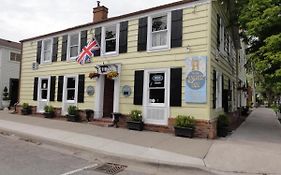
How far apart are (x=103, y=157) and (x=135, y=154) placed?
37.0 inches

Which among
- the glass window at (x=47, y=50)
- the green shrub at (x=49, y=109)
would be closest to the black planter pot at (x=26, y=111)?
the green shrub at (x=49, y=109)

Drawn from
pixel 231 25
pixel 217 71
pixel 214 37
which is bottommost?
pixel 217 71

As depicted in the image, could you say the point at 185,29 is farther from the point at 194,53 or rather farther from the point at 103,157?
the point at 103,157

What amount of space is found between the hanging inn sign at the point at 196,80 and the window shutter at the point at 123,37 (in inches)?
141

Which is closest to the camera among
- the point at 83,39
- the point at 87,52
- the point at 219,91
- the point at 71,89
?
the point at 219,91

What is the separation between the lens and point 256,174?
6.12 metres

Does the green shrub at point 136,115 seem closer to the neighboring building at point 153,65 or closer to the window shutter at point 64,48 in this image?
the neighboring building at point 153,65

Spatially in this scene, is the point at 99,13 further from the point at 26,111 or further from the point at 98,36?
the point at 26,111

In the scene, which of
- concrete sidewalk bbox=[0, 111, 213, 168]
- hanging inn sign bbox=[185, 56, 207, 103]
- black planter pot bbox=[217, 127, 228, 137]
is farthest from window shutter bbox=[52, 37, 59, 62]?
black planter pot bbox=[217, 127, 228, 137]

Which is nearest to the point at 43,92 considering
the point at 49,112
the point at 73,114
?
the point at 49,112

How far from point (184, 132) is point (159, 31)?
472 cm

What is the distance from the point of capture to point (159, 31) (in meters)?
12.0

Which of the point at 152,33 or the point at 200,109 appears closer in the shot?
the point at 200,109

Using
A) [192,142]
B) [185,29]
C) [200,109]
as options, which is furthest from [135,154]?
[185,29]
